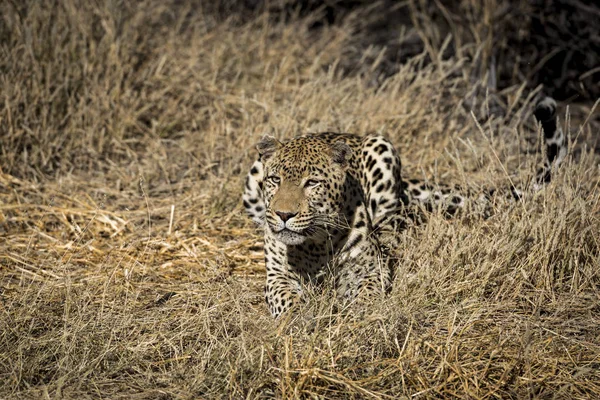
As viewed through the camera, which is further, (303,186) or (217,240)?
(217,240)

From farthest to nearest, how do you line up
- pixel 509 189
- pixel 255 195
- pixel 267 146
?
pixel 255 195, pixel 509 189, pixel 267 146

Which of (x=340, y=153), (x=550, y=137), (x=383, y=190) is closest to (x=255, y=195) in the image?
(x=383, y=190)

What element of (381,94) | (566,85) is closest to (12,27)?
(381,94)

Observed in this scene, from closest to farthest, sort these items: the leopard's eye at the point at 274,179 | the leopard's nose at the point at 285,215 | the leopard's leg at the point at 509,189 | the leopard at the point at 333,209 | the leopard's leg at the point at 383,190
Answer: the leopard's nose at the point at 285,215 < the leopard at the point at 333,209 < the leopard's eye at the point at 274,179 < the leopard's leg at the point at 509,189 < the leopard's leg at the point at 383,190

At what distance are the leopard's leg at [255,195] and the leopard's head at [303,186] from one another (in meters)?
0.62

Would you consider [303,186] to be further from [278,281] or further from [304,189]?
[278,281]

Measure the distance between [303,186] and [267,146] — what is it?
19.7 inches

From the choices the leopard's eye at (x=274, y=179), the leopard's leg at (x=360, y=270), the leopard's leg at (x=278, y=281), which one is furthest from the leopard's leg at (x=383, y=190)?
the leopard's eye at (x=274, y=179)

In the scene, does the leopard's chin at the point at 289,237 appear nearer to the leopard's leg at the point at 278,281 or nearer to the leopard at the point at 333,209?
the leopard at the point at 333,209

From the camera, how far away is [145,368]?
4547 millimetres

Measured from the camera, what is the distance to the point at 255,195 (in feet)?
20.9

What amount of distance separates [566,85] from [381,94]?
3.22 metres

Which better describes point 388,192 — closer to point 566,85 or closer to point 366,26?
point 566,85

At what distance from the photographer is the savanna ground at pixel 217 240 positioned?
14.4 ft
